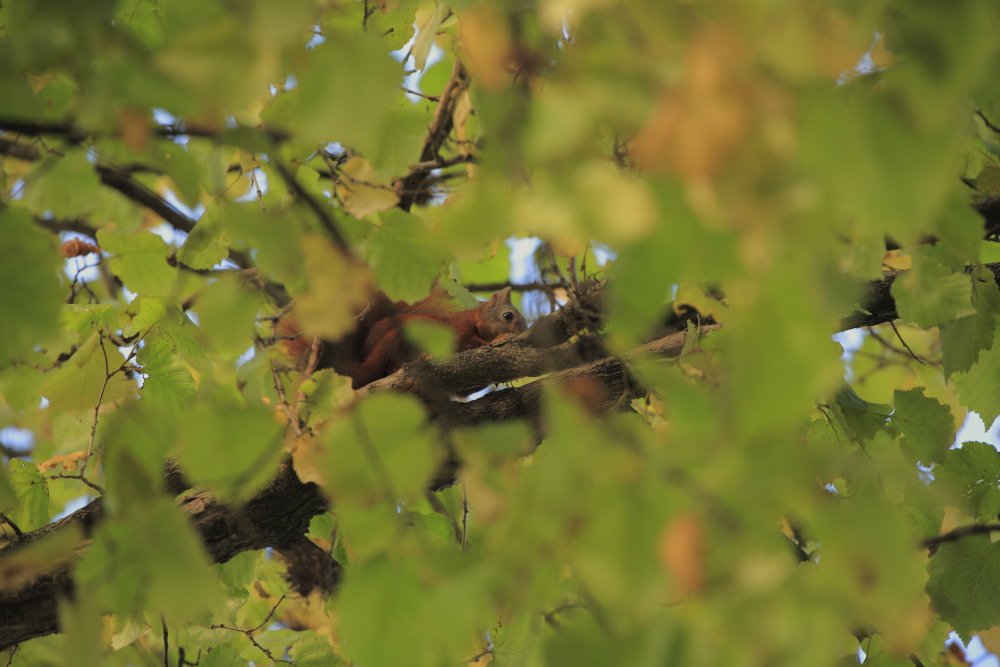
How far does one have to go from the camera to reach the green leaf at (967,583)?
4.86ft

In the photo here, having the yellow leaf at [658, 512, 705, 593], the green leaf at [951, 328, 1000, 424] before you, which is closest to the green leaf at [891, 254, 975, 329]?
the green leaf at [951, 328, 1000, 424]

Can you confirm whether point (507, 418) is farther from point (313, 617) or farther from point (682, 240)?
point (682, 240)

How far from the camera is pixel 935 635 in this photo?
1753 mm

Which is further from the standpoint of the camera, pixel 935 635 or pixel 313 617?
pixel 313 617

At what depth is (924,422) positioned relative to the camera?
1592 millimetres

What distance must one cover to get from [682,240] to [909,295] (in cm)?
98

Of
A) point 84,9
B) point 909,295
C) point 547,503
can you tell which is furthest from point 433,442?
point 909,295

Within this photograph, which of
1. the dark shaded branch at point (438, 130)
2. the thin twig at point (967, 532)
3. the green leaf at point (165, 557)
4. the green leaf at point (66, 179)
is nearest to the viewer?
the green leaf at point (165, 557)

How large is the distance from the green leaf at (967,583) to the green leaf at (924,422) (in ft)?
0.59

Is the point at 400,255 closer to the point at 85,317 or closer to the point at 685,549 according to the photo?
the point at 685,549

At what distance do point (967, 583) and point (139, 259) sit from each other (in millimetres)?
1759

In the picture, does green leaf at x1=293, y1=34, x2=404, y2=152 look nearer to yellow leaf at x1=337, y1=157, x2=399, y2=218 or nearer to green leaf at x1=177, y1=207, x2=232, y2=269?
yellow leaf at x1=337, y1=157, x2=399, y2=218

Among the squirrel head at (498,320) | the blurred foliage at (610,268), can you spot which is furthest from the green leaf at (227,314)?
the squirrel head at (498,320)

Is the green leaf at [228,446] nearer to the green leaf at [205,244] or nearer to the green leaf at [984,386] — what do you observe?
the green leaf at [205,244]
